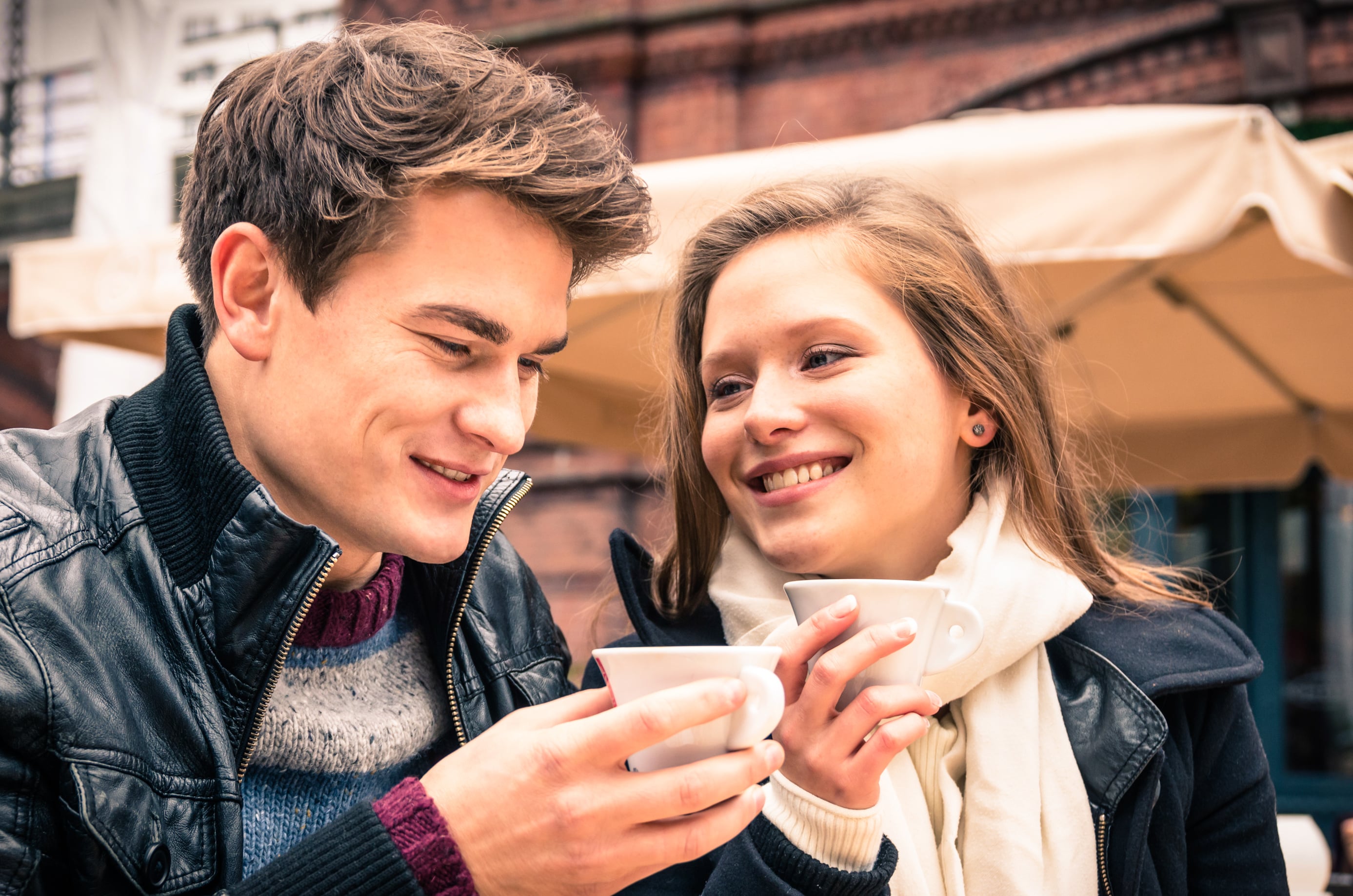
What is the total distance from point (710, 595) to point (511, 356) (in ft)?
1.93

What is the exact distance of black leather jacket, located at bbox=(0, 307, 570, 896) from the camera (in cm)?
110

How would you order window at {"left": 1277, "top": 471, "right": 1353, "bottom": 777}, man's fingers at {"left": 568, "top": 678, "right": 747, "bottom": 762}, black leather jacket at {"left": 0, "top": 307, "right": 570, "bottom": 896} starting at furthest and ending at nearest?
window at {"left": 1277, "top": 471, "right": 1353, "bottom": 777}, black leather jacket at {"left": 0, "top": 307, "right": 570, "bottom": 896}, man's fingers at {"left": 568, "top": 678, "right": 747, "bottom": 762}

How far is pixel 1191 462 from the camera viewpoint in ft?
15.9

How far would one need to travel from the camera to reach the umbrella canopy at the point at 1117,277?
8.73 feet

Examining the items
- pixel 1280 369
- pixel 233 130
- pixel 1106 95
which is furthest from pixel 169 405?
pixel 1106 95

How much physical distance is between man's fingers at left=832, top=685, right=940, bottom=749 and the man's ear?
842 mm

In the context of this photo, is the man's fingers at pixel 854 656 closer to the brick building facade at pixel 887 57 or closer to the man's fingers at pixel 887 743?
Result: the man's fingers at pixel 887 743

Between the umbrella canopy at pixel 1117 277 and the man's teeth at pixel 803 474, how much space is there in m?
0.65

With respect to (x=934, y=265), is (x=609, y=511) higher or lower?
lower

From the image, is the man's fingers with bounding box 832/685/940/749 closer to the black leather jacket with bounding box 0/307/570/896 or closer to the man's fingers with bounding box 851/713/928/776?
the man's fingers with bounding box 851/713/928/776

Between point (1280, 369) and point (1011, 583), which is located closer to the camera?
point (1011, 583)

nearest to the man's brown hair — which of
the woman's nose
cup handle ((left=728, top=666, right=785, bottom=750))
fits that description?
the woman's nose

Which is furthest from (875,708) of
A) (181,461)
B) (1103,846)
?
(181,461)

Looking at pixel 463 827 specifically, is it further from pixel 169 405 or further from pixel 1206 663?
pixel 1206 663
